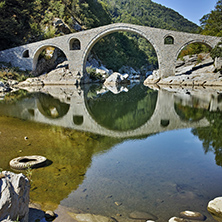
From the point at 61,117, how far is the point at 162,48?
1989 centimetres

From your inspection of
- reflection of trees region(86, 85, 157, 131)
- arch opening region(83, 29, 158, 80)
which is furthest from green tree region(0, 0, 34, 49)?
reflection of trees region(86, 85, 157, 131)

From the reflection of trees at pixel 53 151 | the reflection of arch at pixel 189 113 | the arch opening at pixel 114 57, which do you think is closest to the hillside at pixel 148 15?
the arch opening at pixel 114 57

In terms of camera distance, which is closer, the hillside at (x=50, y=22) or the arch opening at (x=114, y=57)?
the hillside at (x=50, y=22)

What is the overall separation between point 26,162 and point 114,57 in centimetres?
4022

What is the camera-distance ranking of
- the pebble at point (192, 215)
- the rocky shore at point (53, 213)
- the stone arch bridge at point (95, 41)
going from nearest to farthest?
the rocky shore at point (53, 213) → the pebble at point (192, 215) → the stone arch bridge at point (95, 41)

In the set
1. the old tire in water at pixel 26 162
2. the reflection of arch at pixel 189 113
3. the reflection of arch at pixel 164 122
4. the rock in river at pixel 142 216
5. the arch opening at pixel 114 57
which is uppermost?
the arch opening at pixel 114 57

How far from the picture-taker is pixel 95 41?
27.1 metres

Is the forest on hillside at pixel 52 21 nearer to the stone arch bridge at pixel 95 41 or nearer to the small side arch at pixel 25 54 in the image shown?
the small side arch at pixel 25 54

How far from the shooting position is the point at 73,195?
345cm

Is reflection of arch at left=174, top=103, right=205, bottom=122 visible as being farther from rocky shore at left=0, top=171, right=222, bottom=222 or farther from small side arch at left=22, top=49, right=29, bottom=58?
small side arch at left=22, top=49, right=29, bottom=58

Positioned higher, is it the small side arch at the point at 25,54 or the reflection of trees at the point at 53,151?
the small side arch at the point at 25,54

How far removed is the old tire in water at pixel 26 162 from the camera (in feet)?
14.1

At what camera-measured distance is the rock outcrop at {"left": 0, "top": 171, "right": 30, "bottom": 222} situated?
2067mm

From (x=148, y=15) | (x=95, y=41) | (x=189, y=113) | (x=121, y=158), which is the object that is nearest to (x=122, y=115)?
(x=189, y=113)
